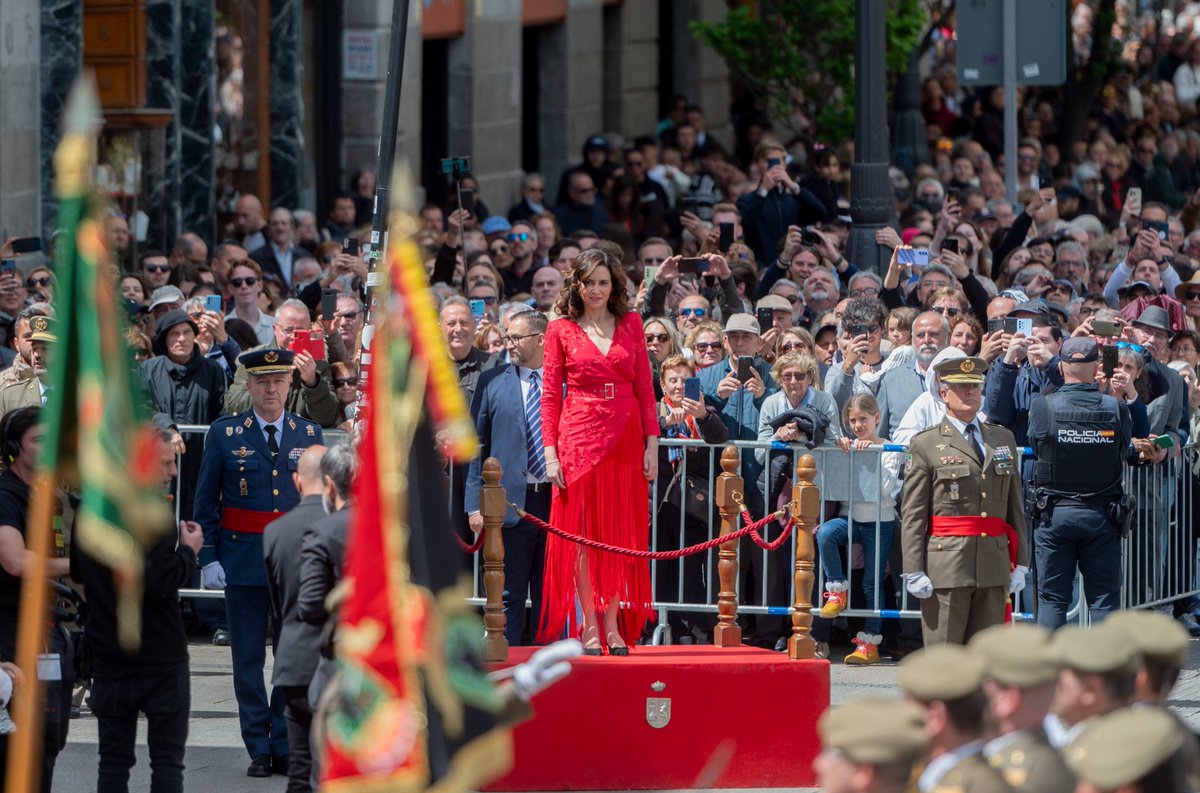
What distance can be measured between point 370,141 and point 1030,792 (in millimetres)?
16789

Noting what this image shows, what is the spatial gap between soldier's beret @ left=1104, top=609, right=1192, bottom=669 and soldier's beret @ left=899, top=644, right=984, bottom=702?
0.51 m

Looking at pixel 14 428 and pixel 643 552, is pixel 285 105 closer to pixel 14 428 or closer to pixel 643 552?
pixel 643 552

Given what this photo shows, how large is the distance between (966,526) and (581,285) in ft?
6.57

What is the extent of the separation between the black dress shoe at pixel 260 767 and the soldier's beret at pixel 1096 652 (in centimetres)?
458

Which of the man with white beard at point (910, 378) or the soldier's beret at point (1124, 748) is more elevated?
the man with white beard at point (910, 378)

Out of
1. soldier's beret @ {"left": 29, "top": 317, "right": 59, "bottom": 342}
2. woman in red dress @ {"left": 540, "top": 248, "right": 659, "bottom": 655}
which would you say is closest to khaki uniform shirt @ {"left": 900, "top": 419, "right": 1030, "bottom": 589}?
woman in red dress @ {"left": 540, "top": 248, "right": 659, "bottom": 655}

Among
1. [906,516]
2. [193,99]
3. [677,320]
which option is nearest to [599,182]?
[193,99]

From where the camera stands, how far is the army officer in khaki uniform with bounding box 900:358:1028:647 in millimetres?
9789

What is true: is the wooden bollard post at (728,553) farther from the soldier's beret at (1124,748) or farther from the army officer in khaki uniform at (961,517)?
the soldier's beret at (1124,748)

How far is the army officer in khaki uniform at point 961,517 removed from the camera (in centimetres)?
979

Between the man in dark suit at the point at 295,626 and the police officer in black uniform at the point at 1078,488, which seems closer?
the man in dark suit at the point at 295,626

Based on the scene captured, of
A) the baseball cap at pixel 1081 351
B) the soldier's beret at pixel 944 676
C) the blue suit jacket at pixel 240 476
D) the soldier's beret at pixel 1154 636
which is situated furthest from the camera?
the baseball cap at pixel 1081 351

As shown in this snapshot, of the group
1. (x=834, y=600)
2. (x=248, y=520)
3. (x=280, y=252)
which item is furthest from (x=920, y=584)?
(x=280, y=252)

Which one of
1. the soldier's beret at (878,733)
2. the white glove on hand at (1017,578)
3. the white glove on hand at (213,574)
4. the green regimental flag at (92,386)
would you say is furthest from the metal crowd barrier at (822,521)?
the soldier's beret at (878,733)
